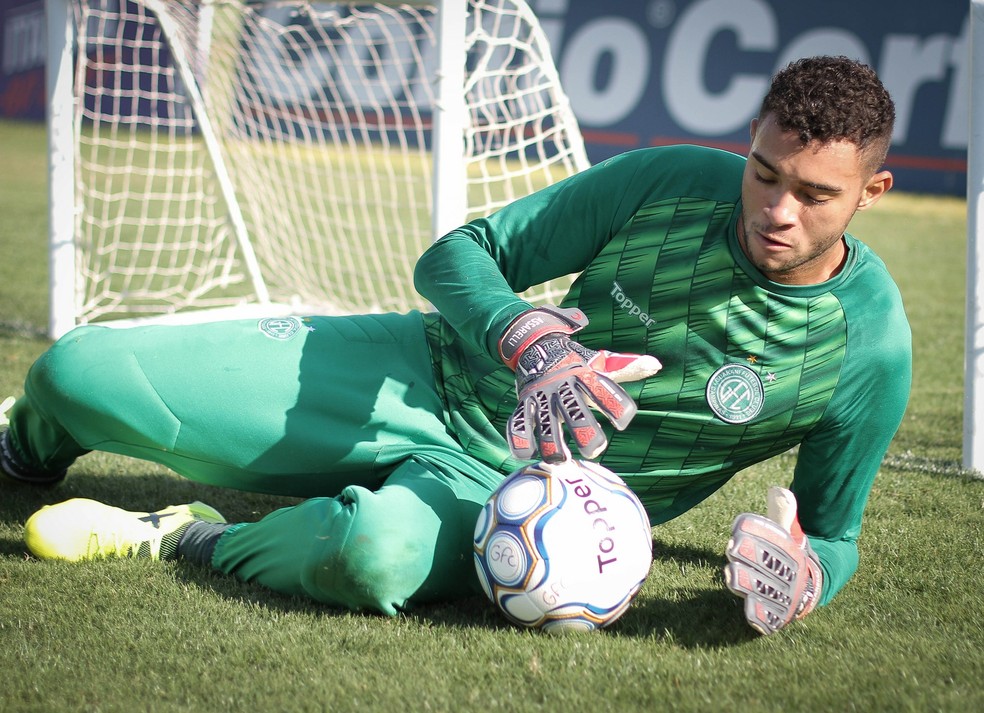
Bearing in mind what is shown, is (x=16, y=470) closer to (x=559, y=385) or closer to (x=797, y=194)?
(x=559, y=385)

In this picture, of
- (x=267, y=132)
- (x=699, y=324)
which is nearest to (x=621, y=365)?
(x=699, y=324)

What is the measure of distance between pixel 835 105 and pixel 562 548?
1.06m

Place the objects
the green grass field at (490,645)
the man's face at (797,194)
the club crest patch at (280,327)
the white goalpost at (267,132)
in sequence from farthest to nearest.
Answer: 1. the white goalpost at (267,132)
2. the club crest patch at (280,327)
3. the man's face at (797,194)
4. the green grass field at (490,645)

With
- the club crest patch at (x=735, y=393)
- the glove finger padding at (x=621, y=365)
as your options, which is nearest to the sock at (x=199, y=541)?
the glove finger padding at (x=621, y=365)

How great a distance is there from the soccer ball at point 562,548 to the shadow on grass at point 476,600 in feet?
0.37

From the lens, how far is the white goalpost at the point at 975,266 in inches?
141

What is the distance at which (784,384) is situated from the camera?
2.41 m

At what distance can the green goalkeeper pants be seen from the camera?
8.28 feet

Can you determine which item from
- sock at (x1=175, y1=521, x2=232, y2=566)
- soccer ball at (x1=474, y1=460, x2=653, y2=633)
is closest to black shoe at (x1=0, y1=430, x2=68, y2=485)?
sock at (x1=175, y1=521, x2=232, y2=566)

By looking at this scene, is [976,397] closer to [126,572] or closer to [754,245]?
[754,245]

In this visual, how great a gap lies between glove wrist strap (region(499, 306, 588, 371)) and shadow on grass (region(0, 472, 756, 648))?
0.62m

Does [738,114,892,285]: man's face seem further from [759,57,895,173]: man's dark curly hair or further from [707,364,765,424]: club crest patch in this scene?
[707,364,765,424]: club crest patch

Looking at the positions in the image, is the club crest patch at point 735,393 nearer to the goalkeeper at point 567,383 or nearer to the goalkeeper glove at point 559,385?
the goalkeeper at point 567,383

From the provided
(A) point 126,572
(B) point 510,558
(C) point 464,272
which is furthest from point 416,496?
(A) point 126,572
